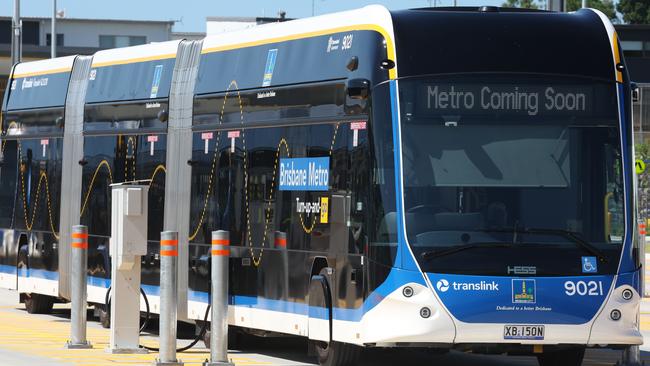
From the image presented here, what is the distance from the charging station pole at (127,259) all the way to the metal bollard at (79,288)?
660mm

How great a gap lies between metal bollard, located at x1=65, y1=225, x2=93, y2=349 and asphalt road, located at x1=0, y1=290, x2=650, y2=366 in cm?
21

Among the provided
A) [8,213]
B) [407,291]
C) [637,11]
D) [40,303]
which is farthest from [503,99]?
[637,11]

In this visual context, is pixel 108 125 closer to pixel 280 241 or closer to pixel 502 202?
pixel 280 241

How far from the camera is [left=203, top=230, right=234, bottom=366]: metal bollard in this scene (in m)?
15.7

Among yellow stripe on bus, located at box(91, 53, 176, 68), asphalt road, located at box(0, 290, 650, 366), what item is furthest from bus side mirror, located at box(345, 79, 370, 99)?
yellow stripe on bus, located at box(91, 53, 176, 68)

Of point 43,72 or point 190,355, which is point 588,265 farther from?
point 43,72

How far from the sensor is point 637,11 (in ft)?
365

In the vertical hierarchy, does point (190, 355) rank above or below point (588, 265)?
below

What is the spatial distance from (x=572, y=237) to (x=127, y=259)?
197 inches

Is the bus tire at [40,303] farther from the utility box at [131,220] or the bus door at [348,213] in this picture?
the bus door at [348,213]

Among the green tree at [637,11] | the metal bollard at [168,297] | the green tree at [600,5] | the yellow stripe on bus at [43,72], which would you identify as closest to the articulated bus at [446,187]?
the metal bollard at [168,297]

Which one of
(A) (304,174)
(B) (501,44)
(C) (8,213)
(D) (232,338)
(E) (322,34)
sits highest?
(E) (322,34)

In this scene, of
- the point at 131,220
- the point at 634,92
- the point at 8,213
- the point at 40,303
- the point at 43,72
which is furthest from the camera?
the point at 8,213

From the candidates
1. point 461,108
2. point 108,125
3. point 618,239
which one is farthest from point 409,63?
point 108,125
